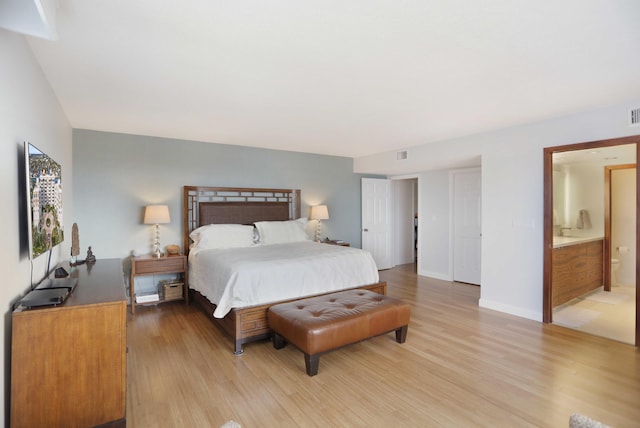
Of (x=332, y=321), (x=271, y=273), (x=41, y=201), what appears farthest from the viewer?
(x=271, y=273)

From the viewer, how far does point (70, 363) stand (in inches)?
68.6

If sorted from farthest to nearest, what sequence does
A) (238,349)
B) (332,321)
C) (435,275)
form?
1. (435,275)
2. (238,349)
3. (332,321)

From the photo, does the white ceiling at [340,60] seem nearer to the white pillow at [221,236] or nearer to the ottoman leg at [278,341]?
the white pillow at [221,236]

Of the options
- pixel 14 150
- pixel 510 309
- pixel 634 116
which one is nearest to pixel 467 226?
pixel 510 309

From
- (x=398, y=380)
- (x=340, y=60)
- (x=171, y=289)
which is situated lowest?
(x=398, y=380)

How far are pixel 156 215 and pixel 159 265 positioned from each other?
2.17ft

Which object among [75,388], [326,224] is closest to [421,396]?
[75,388]

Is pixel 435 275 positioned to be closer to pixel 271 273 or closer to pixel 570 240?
pixel 570 240

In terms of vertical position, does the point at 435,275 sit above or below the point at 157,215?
below

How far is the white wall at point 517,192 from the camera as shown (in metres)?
3.49

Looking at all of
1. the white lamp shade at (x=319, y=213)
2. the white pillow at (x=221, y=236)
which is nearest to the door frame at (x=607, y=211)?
the white lamp shade at (x=319, y=213)

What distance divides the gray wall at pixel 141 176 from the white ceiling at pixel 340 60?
0.66 m

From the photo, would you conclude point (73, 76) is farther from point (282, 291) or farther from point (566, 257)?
point (566, 257)

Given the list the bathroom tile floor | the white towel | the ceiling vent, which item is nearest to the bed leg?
the bathroom tile floor
